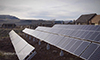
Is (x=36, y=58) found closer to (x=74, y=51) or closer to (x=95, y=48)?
(x=74, y=51)

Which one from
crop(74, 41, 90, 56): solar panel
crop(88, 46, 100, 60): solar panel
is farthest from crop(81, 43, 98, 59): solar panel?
crop(74, 41, 90, 56): solar panel

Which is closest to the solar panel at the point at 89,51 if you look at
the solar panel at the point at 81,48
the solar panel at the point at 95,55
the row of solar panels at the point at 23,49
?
the solar panel at the point at 95,55

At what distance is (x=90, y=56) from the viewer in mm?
8297

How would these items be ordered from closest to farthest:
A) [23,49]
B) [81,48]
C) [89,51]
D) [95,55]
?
[95,55] < [89,51] < [81,48] < [23,49]

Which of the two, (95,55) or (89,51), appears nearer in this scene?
(95,55)

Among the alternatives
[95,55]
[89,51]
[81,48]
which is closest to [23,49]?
[81,48]

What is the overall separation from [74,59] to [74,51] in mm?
2879

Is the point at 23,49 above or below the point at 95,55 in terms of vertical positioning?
below

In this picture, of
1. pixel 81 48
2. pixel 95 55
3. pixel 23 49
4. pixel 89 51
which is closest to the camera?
pixel 95 55

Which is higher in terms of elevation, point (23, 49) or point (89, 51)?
point (89, 51)

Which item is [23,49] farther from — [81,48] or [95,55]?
[95,55]

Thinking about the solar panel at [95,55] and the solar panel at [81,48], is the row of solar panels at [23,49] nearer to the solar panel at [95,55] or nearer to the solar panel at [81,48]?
the solar panel at [81,48]

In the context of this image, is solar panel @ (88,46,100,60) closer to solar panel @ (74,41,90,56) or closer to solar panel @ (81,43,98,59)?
solar panel @ (81,43,98,59)

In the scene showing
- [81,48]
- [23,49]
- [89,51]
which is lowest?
[23,49]
